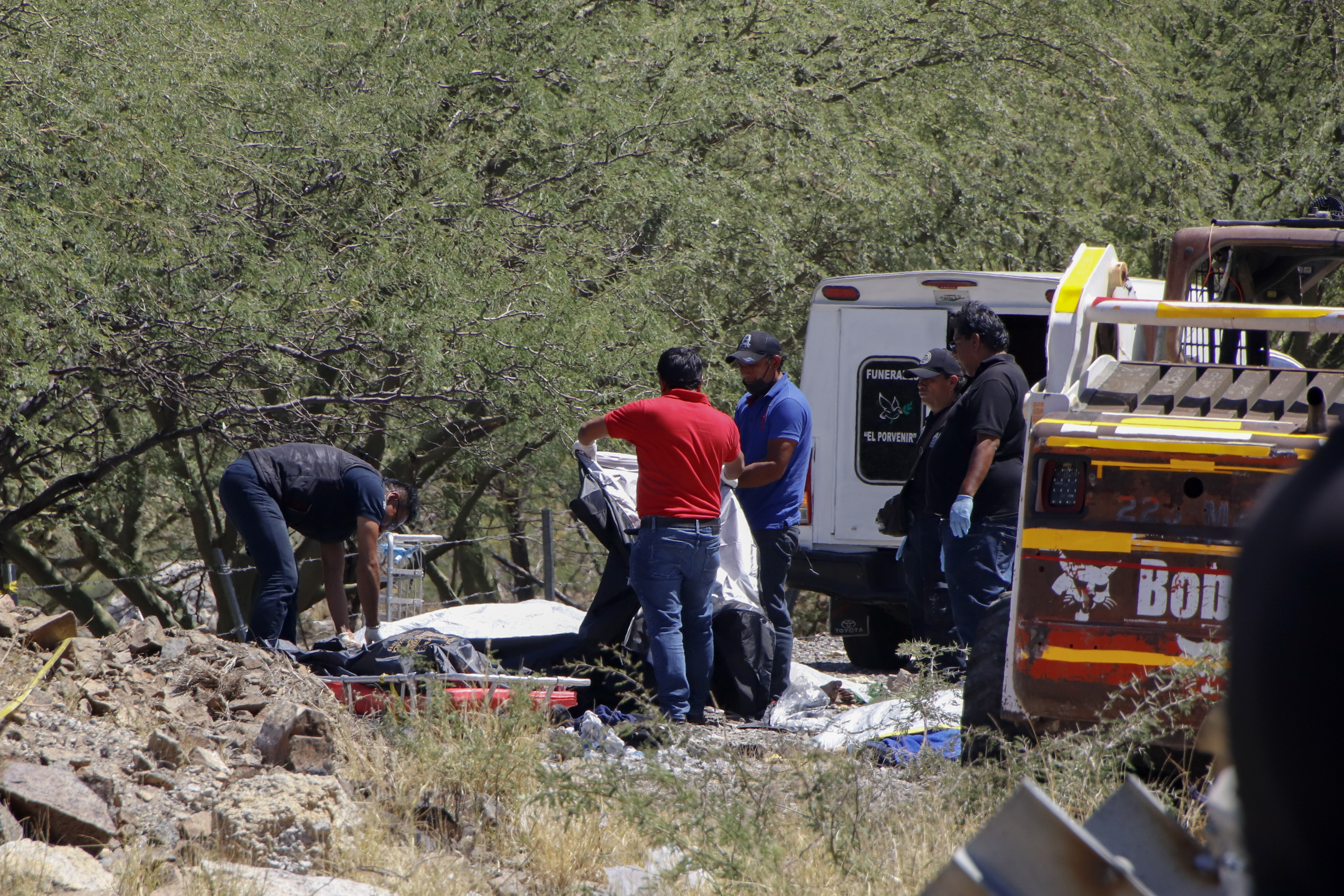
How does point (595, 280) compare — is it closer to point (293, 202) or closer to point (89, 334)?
point (293, 202)

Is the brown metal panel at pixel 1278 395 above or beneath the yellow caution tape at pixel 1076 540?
above

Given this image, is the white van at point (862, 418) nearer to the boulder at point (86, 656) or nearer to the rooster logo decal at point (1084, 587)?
the rooster logo decal at point (1084, 587)

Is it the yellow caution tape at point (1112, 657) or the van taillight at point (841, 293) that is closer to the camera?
the yellow caution tape at point (1112, 657)

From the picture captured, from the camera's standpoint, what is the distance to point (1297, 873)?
1.01m

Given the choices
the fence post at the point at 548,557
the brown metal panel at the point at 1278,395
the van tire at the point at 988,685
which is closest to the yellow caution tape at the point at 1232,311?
the brown metal panel at the point at 1278,395

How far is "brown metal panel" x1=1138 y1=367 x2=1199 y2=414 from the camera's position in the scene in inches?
185

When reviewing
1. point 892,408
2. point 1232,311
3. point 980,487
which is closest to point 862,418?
point 892,408

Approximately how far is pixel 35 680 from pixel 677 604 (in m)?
2.54

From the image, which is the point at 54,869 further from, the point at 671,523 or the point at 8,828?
the point at 671,523

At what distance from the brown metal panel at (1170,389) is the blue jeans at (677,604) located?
6.68 ft

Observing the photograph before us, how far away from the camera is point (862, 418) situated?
8.79 m

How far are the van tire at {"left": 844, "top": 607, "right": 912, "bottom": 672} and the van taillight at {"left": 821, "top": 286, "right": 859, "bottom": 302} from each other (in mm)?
2081

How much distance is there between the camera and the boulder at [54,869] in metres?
3.42

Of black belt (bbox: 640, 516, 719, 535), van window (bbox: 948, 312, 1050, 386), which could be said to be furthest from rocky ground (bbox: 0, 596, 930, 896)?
van window (bbox: 948, 312, 1050, 386)
